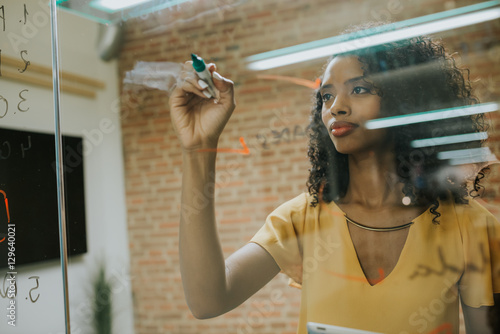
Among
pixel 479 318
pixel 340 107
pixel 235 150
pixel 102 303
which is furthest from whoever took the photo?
pixel 102 303

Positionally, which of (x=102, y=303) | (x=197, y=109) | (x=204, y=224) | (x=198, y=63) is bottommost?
(x=102, y=303)

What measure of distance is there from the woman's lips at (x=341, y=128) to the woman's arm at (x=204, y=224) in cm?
26

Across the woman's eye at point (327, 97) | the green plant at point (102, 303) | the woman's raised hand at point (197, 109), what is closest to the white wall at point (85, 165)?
the green plant at point (102, 303)

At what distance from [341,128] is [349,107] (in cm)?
5

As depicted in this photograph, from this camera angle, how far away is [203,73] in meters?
1.06

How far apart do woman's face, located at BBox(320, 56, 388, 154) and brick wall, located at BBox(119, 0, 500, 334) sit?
0.04 m

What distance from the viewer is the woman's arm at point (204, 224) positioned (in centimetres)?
98

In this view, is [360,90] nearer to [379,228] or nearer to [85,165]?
[379,228]

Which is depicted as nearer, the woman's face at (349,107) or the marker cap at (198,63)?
the woman's face at (349,107)

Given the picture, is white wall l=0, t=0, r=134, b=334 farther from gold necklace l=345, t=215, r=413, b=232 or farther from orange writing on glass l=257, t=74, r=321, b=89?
gold necklace l=345, t=215, r=413, b=232

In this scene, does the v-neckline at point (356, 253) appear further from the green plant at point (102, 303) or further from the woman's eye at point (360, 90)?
the green plant at point (102, 303)

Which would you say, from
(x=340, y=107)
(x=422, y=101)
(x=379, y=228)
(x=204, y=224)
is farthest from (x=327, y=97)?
(x=204, y=224)

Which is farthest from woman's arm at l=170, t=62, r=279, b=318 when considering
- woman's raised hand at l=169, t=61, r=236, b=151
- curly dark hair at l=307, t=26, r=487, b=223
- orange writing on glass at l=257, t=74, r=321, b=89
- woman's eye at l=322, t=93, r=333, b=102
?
curly dark hair at l=307, t=26, r=487, b=223

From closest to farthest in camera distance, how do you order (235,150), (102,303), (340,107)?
(340,107) < (235,150) < (102,303)
